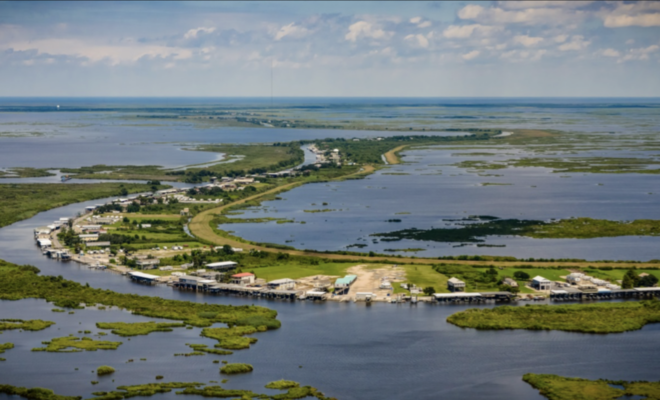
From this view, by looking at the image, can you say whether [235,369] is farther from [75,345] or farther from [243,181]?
[243,181]

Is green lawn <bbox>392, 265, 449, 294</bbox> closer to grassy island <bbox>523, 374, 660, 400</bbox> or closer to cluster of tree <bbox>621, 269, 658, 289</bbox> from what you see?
cluster of tree <bbox>621, 269, 658, 289</bbox>

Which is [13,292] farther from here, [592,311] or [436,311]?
[592,311]

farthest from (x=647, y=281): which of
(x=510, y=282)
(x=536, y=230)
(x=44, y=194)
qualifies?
(x=44, y=194)

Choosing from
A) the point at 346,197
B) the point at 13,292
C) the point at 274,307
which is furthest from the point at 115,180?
the point at 274,307

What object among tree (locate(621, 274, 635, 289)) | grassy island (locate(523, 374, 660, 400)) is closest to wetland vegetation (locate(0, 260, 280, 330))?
grassy island (locate(523, 374, 660, 400))

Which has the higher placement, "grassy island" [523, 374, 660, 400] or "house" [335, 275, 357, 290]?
"house" [335, 275, 357, 290]

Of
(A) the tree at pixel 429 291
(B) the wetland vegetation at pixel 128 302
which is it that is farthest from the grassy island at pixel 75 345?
(A) the tree at pixel 429 291

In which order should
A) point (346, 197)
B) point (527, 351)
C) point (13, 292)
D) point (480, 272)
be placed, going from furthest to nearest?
point (346, 197)
point (480, 272)
point (13, 292)
point (527, 351)
